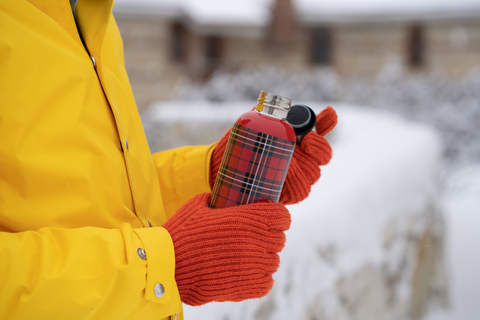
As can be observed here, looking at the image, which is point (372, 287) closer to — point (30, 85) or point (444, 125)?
point (30, 85)

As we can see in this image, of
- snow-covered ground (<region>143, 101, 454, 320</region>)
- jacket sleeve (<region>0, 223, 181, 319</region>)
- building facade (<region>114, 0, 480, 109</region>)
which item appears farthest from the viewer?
building facade (<region>114, 0, 480, 109</region>)

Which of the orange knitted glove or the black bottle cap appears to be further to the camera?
the black bottle cap

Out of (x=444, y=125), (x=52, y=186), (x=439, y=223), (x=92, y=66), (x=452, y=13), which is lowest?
(x=52, y=186)

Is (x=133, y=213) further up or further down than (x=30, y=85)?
further down

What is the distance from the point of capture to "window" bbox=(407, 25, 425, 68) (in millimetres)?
13938

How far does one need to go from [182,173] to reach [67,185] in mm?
502

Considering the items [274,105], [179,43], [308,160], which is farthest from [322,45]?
[274,105]

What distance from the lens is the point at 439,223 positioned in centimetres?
379

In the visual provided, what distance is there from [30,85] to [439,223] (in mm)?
3940

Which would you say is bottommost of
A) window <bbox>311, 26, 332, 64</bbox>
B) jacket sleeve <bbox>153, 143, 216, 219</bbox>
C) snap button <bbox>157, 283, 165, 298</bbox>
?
snap button <bbox>157, 283, 165, 298</bbox>

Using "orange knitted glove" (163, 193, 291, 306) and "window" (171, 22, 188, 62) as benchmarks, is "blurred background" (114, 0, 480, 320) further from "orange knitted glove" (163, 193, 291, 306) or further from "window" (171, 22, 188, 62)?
"orange knitted glove" (163, 193, 291, 306)

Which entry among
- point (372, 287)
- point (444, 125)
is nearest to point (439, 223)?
point (372, 287)

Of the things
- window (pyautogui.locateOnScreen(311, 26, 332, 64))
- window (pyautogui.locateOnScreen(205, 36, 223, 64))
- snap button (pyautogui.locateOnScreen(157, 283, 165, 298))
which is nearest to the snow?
snap button (pyautogui.locateOnScreen(157, 283, 165, 298))

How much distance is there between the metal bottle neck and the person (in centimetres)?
13
